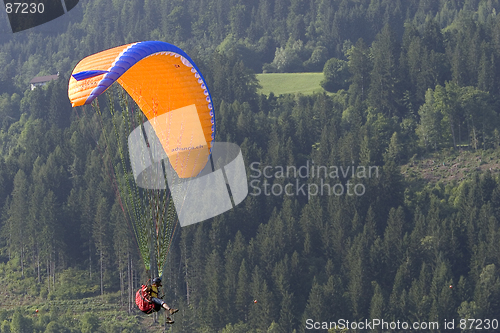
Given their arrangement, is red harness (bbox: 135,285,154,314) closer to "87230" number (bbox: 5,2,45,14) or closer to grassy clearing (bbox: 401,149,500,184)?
grassy clearing (bbox: 401,149,500,184)

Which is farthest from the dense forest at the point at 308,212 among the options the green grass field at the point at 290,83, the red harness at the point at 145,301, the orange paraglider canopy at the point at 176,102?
the red harness at the point at 145,301

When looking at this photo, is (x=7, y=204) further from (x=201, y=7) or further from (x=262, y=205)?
(x=201, y=7)

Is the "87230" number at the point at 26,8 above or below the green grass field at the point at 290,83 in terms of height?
above

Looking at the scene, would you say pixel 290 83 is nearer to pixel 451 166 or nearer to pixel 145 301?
pixel 451 166

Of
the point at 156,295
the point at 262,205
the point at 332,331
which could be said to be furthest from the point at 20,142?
the point at 156,295

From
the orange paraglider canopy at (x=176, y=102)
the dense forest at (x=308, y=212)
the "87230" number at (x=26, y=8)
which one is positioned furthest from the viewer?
the "87230" number at (x=26, y=8)

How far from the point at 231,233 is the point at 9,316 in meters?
19.0

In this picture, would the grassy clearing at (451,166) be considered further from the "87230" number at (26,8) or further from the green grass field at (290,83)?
the "87230" number at (26,8)

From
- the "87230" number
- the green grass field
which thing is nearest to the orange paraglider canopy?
the green grass field

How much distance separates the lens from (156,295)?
92.1 ft

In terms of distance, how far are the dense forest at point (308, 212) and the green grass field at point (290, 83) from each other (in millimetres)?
3751

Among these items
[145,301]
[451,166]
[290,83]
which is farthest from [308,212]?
[290,83]

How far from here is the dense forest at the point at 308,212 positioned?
2766 inches

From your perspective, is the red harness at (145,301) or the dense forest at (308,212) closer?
the red harness at (145,301)
